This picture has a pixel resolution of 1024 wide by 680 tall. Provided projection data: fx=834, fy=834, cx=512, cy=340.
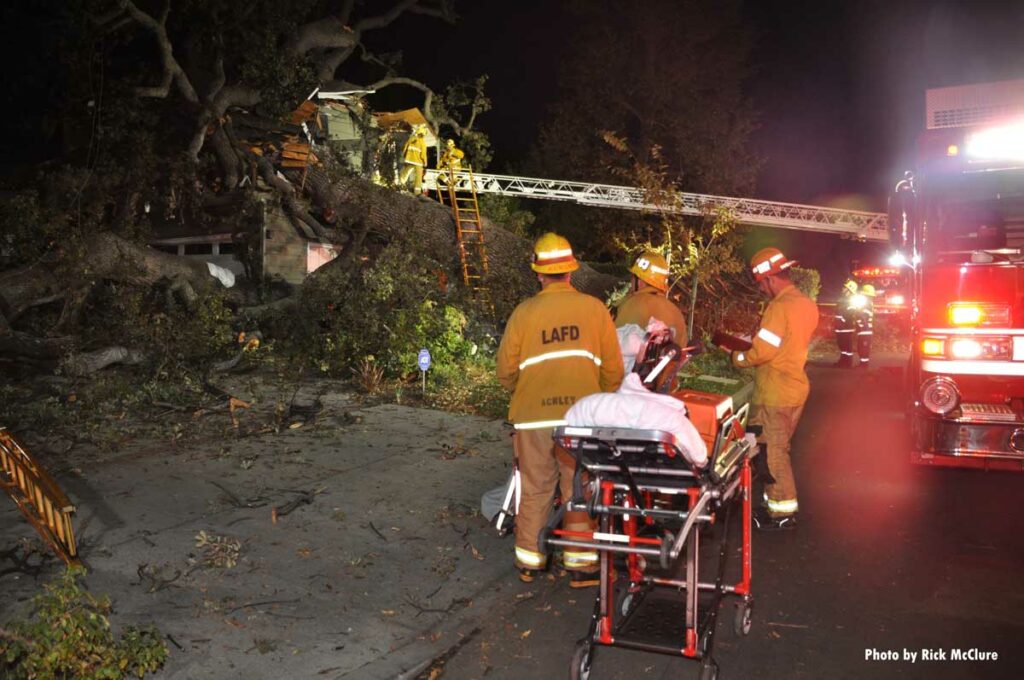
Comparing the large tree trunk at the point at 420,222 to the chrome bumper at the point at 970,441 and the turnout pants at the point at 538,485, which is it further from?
the turnout pants at the point at 538,485

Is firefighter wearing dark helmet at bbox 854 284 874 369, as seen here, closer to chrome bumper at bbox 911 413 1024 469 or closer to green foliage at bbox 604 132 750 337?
green foliage at bbox 604 132 750 337

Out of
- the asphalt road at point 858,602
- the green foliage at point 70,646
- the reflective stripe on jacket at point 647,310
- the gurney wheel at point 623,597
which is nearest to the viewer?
the green foliage at point 70,646

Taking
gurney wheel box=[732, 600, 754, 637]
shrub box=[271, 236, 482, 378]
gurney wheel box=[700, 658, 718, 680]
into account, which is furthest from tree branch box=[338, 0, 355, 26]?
gurney wheel box=[700, 658, 718, 680]

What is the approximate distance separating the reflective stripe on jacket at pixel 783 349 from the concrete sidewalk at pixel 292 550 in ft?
7.19

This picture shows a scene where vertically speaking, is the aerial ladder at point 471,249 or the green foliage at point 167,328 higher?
the aerial ladder at point 471,249

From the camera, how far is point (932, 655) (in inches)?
160

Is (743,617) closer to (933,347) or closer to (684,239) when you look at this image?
(933,347)

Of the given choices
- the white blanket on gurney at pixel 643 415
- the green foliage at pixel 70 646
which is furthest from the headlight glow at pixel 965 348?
the green foliage at pixel 70 646

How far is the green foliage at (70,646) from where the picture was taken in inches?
128

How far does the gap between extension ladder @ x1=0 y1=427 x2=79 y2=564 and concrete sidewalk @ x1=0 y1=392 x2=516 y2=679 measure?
0.27 m

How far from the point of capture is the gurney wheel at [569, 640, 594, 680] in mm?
3680

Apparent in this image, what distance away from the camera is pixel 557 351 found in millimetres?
4688

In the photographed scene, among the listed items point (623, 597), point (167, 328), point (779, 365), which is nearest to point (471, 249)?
point (167, 328)

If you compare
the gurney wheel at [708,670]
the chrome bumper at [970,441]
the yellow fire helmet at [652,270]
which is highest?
the yellow fire helmet at [652,270]
